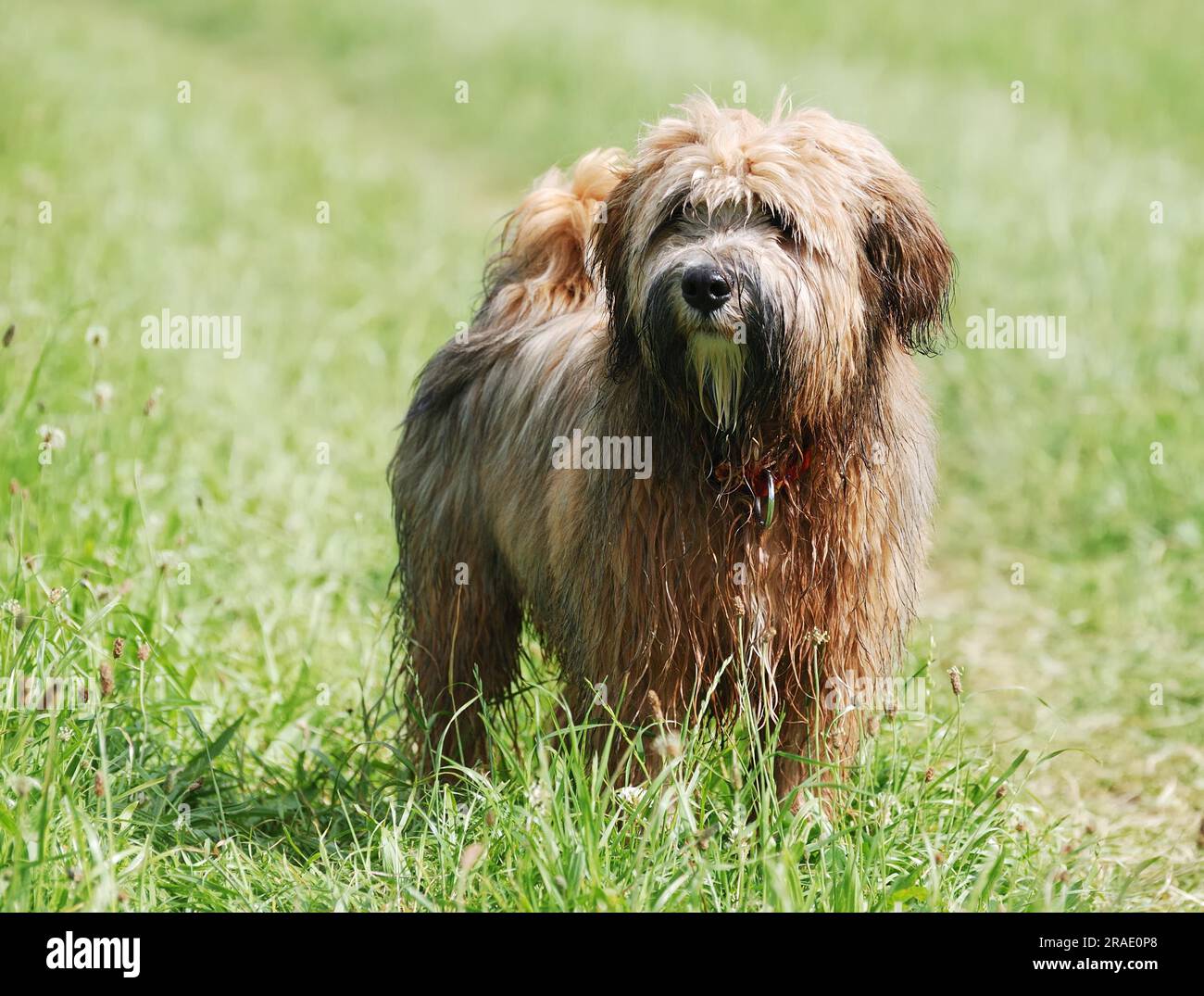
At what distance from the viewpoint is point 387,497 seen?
24.8 ft

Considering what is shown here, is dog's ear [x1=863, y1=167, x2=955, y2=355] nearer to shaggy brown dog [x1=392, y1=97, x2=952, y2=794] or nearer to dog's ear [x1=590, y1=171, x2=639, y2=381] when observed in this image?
shaggy brown dog [x1=392, y1=97, x2=952, y2=794]

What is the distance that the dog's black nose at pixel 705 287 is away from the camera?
349 cm

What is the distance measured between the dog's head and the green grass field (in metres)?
0.75

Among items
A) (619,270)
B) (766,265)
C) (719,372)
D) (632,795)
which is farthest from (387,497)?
(766,265)

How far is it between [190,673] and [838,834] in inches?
90.2

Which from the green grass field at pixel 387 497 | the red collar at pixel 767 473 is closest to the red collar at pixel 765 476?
the red collar at pixel 767 473

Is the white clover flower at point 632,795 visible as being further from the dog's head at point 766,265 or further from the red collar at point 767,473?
the dog's head at point 766,265

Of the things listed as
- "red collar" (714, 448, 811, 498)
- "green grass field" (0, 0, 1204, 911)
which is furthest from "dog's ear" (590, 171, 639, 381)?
"green grass field" (0, 0, 1204, 911)

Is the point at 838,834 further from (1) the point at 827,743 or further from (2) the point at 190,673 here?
(2) the point at 190,673

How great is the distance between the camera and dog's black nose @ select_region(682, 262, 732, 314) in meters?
3.49

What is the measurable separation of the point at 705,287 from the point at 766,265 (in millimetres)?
161

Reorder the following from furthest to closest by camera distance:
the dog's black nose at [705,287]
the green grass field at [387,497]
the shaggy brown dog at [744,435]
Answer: the green grass field at [387,497]
the shaggy brown dog at [744,435]
the dog's black nose at [705,287]

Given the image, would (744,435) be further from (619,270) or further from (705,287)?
(619,270)

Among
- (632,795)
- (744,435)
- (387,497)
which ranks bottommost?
(632,795)
